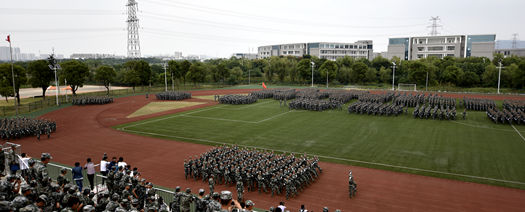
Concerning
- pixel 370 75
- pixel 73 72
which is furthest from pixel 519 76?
pixel 73 72

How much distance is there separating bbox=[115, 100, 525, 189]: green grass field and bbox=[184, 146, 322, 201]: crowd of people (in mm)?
4844

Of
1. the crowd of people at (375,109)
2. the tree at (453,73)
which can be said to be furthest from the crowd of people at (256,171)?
the tree at (453,73)

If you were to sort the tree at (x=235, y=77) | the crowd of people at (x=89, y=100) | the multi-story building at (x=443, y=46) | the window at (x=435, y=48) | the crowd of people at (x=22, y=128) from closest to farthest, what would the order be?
the crowd of people at (x=22, y=128) < the crowd of people at (x=89, y=100) < the tree at (x=235, y=77) < the multi-story building at (x=443, y=46) < the window at (x=435, y=48)

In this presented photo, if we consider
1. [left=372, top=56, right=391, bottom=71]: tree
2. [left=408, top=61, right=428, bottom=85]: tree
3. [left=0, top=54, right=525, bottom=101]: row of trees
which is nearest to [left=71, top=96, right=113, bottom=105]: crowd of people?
[left=0, top=54, right=525, bottom=101]: row of trees

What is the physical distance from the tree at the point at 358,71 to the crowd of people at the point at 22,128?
6704cm

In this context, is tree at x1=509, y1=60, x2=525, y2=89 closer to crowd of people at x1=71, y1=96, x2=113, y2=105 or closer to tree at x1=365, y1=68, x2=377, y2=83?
tree at x1=365, y1=68, x2=377, y2=83

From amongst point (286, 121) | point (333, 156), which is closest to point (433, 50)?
point (286, 121)

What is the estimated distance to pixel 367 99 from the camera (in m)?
42.9

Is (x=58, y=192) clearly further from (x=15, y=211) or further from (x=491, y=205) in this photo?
(x=491, y=205)

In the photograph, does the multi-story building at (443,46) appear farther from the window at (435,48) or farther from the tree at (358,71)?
the tree at (358,71)

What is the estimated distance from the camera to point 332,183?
Answer: 16297mm

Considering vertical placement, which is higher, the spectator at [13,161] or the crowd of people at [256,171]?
the spectator at [13,161]

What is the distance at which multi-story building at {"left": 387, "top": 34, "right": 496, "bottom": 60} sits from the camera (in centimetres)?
9725

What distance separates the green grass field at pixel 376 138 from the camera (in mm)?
18750
